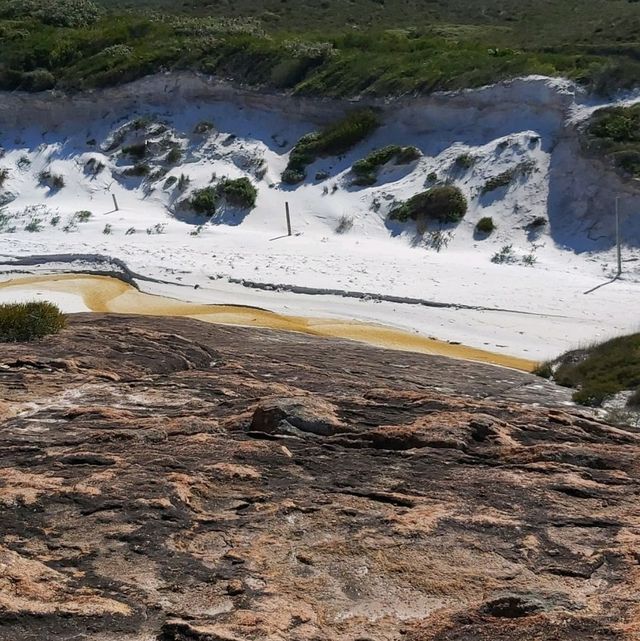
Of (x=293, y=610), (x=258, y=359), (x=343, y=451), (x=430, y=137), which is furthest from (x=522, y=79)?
(x=293, y=610)

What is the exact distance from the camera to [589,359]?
1405 cm

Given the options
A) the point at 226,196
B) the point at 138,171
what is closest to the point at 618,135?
the point at 226,196

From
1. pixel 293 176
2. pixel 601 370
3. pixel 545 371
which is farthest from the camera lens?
pixel 293 176

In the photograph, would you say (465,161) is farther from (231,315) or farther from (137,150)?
(137,150)

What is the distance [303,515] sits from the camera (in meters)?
5.82

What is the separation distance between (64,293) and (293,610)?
20.1 metres

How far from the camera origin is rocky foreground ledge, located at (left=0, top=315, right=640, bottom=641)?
4.61 meters

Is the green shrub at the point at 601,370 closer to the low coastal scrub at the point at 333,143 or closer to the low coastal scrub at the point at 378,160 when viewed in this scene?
the low coastal scrub at the point at 378,160

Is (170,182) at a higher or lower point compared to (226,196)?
higher

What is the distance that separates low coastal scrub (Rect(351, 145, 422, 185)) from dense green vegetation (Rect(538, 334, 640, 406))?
15051 mm

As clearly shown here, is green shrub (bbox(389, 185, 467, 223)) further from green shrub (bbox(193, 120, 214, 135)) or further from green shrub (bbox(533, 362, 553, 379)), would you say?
Answer: green shrub (bbox(533, 362, 553, 379))

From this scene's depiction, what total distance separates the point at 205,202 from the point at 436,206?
27.4 feet

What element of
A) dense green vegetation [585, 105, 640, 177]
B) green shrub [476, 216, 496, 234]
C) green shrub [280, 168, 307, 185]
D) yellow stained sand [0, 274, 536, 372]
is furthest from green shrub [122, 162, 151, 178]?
dense green vegetation [585, 105, 640, 177]

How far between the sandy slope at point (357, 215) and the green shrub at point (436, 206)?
376 mm
